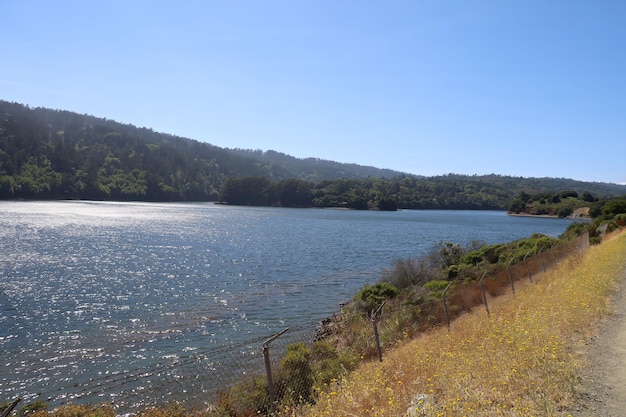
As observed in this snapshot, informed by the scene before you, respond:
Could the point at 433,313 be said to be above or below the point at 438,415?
below

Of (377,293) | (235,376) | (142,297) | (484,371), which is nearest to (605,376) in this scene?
(484,371)

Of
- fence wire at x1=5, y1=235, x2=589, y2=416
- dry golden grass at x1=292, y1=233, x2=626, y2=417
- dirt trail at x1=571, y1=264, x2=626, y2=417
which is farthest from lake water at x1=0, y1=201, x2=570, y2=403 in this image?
dirt trail at x1=571, y1=264, x2=626, y2=417

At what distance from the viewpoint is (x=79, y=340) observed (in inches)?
797

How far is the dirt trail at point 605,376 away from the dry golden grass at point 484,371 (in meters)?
0.23

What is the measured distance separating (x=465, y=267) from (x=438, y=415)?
2724cm

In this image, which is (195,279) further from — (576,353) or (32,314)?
(576,353)

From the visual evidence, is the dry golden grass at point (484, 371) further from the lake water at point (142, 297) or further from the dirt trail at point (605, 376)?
the lake water at point (142, 297)

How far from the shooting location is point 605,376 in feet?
28.6

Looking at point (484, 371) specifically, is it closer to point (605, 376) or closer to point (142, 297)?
point (605, 376)

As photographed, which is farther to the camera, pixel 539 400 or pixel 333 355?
pixel 333 355

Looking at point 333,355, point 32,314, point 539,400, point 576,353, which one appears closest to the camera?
point 539,400

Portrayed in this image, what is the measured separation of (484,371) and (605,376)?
246cm

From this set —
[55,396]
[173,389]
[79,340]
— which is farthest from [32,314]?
[173,389]

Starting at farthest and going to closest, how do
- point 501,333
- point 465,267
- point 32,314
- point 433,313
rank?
point 465,267 < point 32,314 < point 433,313 < point 501,333
